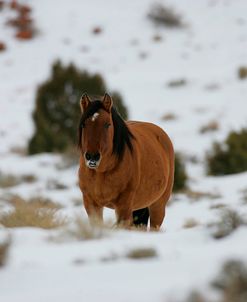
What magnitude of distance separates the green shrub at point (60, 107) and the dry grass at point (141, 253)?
12.5 meters

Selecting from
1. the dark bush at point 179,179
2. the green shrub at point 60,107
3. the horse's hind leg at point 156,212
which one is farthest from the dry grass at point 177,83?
the horse's hind leg at point 156,212

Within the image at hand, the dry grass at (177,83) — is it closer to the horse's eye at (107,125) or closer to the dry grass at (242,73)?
the dry grass at (242,73)

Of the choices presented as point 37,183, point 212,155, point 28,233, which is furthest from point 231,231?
point 212,155

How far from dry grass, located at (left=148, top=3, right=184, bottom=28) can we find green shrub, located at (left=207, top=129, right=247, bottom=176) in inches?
681

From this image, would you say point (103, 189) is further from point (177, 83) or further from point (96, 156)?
point (177, 83)

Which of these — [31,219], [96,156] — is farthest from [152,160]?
[31,219]

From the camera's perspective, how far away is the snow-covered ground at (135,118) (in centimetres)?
281

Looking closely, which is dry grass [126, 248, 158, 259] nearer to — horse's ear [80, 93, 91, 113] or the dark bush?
horse's ear [80, 93, 91, 113]

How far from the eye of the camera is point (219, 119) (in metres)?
18.4

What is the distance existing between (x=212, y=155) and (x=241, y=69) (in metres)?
9.39

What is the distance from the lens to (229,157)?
13.2 meters

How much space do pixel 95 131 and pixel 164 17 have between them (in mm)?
25657

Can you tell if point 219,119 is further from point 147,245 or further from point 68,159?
point 147,245

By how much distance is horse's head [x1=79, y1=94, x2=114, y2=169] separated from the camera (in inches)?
206
